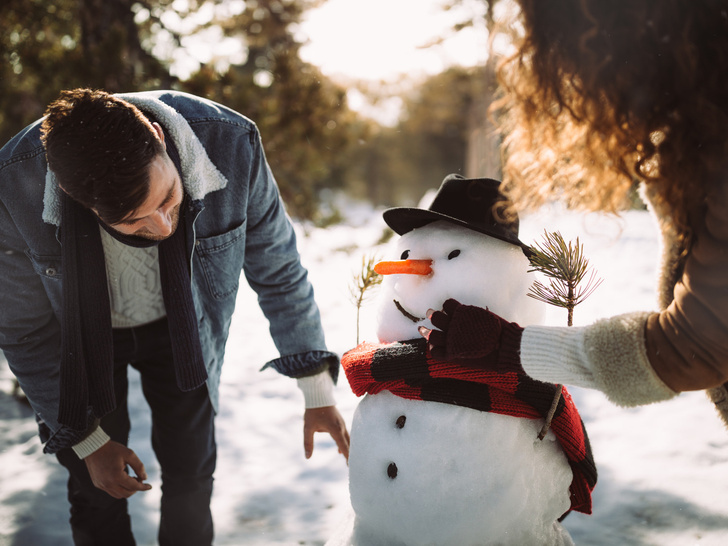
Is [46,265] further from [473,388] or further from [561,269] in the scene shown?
[561,269]

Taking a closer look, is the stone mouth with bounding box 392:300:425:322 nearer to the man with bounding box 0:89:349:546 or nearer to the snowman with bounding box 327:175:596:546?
the snowman with bounding box 327:175:596:546

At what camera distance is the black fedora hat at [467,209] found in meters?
1.55

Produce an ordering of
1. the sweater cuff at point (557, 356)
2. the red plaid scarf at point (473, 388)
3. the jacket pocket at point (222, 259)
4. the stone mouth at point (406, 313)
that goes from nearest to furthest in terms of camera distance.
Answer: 1. the sweater cuff at point (557, 356)
2. the red plaid scarf at point (473, 388)
3. the stone mouth at point (406, 313)
4. the jacket pocket at point (222, 259)

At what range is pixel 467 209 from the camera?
1.59 metres

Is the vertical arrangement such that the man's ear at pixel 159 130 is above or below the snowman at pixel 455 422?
above

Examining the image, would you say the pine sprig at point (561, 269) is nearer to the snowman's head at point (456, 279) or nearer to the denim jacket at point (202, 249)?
the snowman's head at point (456, 279)

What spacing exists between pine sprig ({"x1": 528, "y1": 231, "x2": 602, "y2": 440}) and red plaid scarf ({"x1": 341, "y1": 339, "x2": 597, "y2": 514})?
0.06 metres

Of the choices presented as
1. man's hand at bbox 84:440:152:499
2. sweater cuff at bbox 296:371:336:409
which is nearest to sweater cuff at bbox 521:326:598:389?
sweater cuff at bbox 296:371:336:409

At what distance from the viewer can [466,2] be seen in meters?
8.75

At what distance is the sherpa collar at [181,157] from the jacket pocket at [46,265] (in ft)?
0.40

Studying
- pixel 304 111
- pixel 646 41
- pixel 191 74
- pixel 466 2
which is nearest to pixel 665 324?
pixel 646 41

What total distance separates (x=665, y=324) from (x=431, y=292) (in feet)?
1.99

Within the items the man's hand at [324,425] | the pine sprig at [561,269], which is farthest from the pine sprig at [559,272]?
the man's hand at [324,425]

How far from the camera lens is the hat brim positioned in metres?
1.51
